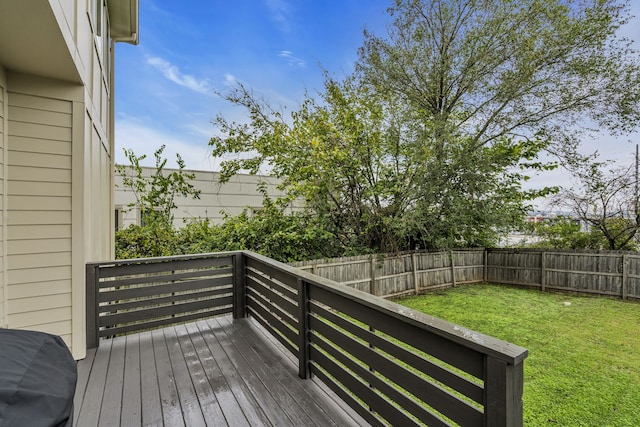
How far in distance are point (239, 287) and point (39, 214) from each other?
1954mm

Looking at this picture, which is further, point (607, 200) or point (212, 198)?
point (212, 198)

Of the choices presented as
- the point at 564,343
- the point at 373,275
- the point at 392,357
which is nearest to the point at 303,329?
the point at 392,357

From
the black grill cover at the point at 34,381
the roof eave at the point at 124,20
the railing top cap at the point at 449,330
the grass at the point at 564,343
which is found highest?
the roof eave at the point at 124,20

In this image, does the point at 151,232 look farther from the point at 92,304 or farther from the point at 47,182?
the point at 47,182

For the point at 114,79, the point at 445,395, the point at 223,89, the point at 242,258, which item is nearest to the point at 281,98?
the point at 223,89

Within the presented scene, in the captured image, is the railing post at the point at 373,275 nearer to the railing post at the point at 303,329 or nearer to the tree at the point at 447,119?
the tree at the point at 447,119

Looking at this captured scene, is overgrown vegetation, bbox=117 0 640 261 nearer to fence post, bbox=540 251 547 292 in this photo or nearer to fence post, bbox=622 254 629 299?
fence post, bbox=622 254 629 299

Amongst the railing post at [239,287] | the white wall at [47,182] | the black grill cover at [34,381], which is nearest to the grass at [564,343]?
the railing post at [239,287]

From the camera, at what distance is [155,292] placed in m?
3.27

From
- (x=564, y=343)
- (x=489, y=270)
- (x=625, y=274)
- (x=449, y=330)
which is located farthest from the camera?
(x=489, y=270)

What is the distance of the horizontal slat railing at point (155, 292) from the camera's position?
2.95 metres

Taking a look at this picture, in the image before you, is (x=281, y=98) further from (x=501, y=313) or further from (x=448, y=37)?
(x=501, y=313)

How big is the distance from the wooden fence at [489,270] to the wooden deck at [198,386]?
286cm

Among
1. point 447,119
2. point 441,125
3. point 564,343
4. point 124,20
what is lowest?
point 564,343
